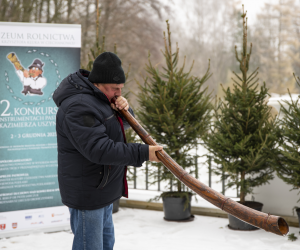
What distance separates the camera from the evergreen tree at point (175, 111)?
4941 mm

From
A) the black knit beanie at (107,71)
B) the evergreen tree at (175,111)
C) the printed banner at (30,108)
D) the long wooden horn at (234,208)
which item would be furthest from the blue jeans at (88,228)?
the evergreen tree at (175,111)

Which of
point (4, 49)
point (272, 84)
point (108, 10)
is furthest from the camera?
point (272, 84)

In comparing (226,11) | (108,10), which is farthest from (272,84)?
(108,10)

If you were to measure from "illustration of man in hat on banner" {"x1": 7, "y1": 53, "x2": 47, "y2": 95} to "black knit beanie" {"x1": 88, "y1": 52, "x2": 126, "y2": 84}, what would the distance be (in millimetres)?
2439

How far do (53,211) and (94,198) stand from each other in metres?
2.59

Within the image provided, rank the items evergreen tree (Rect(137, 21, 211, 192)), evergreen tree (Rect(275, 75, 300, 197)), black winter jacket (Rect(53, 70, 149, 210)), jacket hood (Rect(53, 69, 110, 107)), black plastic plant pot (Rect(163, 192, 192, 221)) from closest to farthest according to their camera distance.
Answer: black winter jacket (Rect(53, 70, 149, 210)), jacket hood (Rect(53, 69, 110, 107)), evergreen tree (Rect(275, 75, 300, 197)), evergreen tree (Rect(137, 21, 211, 192)), black plastic plant pot (Rect(163, 192, 192, 221))

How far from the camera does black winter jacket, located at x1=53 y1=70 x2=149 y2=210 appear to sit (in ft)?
6.72

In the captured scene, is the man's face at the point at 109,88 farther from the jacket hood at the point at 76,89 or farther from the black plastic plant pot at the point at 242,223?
the black plastic plant pot at the point at 242,223

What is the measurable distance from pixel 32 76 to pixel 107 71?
254 cm

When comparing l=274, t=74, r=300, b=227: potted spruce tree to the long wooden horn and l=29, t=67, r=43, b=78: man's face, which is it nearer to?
the long wooden horn

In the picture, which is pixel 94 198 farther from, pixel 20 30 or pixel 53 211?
pixel 20 30

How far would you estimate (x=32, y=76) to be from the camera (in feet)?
14.5

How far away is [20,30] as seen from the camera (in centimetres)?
427

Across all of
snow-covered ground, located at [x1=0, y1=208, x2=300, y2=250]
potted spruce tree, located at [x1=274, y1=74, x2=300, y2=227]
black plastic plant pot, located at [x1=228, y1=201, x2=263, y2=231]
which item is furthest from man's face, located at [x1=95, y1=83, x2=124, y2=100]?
black plastic plant pot, located at [x1=228, y1=201, x2=263, y2=231]
